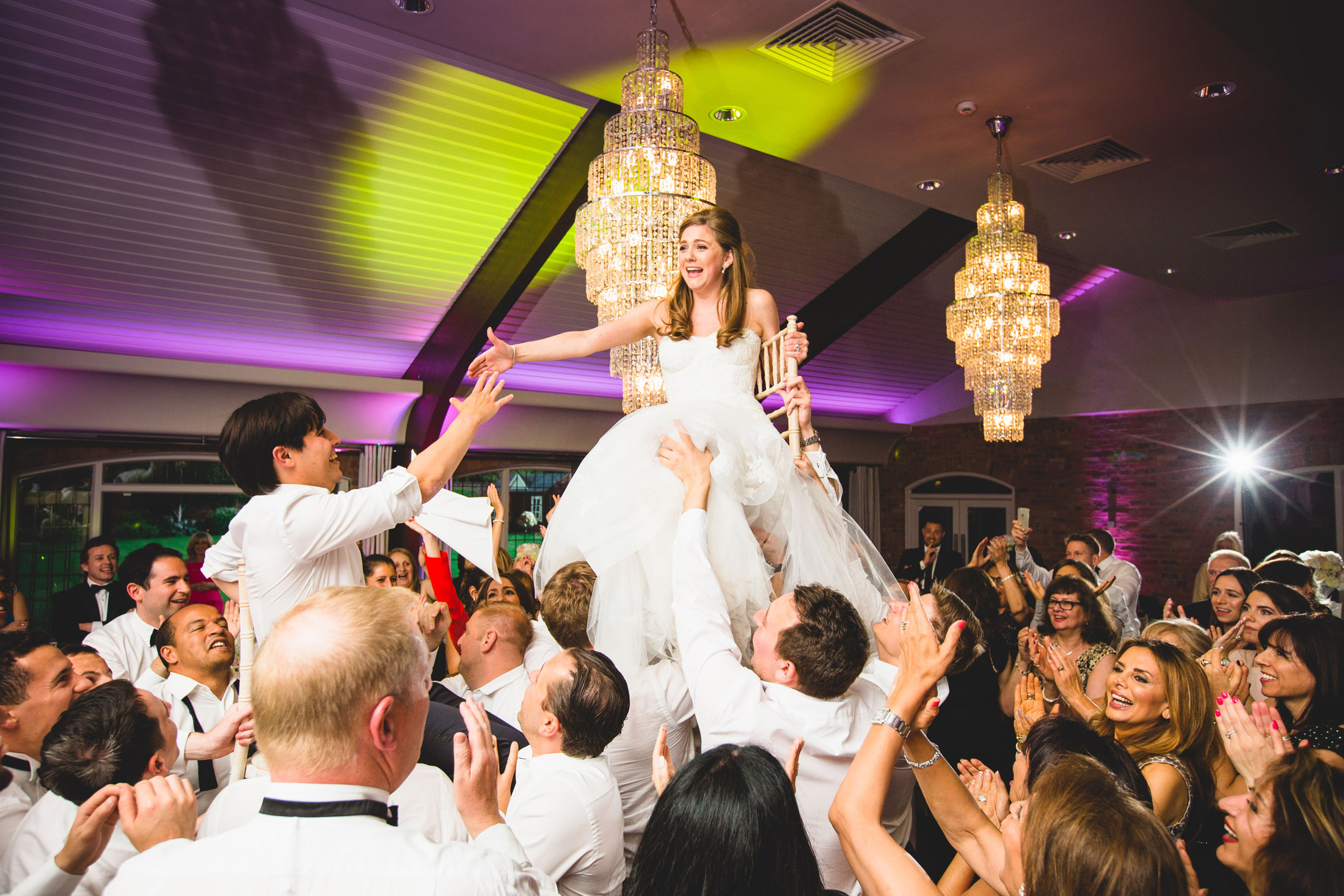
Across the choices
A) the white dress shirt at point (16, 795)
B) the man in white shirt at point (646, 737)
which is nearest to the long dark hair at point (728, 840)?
the man in white shirt at point (646, 737)

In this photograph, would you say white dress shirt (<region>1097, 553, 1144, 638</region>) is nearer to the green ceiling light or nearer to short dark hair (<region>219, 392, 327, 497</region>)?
short dark hair (<region>219, 392, 327, 497</region>)

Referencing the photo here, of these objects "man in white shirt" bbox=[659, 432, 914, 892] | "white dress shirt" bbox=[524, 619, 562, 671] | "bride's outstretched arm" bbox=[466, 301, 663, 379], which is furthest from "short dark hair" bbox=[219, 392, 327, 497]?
"white dress shirt" bbox=[524, 619, 562, 671]

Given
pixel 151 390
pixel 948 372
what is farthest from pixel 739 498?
pixel 948 372

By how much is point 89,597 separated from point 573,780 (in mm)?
4929

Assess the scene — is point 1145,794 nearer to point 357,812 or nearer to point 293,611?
point 357,812

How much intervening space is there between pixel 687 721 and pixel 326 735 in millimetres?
1421

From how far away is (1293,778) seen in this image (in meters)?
1.56

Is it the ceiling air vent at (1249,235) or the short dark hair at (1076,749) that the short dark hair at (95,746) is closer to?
the short dark hair at (1076,749)

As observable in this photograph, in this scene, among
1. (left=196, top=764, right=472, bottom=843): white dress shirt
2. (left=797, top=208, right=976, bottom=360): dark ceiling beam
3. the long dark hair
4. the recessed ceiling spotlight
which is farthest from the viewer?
(left=797, top=208, right=976, bottom=360): dark ceiling beam

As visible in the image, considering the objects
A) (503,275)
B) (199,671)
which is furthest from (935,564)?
(199,671)

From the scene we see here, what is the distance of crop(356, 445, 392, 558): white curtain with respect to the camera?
876 cm

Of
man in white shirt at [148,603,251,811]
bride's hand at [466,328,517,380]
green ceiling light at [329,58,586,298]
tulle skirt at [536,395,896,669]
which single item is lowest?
man in white shirt at [148,603,251,811]

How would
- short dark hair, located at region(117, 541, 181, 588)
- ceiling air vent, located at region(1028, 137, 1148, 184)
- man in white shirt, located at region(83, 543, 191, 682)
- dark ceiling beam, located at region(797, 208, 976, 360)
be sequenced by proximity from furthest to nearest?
1. dark ceiling beam, located at region(797, 208, 976, 360)
2. ceiling air vent, located at region(1028, 137, 1148, 184)
3. short dark hair, located at region(117, 541, 181, 588)
4. man in white shirt, located at region(83, 543, 191, 682)

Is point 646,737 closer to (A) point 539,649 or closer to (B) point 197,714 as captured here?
(A) point 539,649
